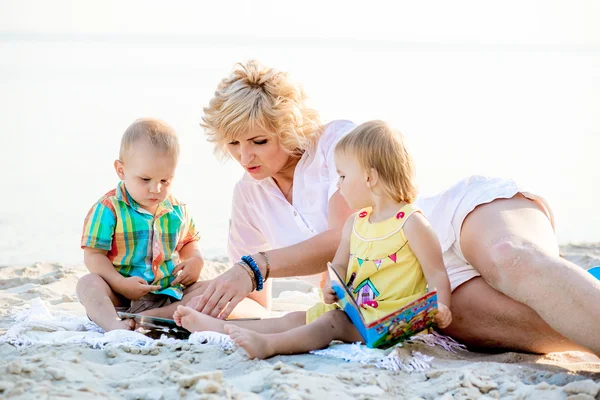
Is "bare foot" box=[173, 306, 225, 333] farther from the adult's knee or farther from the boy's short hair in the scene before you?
the adult's knee

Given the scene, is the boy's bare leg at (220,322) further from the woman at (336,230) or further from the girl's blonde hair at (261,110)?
the girl's blonde hair at (261,110)

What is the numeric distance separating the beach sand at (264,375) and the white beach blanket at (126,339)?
32mm

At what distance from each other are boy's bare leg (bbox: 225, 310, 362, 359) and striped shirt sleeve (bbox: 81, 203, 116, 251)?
92 centimetres

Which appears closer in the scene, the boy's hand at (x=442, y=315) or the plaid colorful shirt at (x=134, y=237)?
the boy's hand at (x=442, y=315)

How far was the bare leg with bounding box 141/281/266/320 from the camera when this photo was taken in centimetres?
354

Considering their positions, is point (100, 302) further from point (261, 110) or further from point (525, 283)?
point (525, 283)

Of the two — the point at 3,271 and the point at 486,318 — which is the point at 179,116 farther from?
the point at 486,318

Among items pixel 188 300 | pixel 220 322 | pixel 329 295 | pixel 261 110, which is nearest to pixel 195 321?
pixel 220 322

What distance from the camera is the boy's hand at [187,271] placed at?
3646 millimetres

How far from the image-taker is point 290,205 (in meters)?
3.82

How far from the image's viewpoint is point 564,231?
288 inches

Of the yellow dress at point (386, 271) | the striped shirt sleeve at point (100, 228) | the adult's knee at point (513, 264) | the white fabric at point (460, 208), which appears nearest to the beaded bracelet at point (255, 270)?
the yellow dress at point (386, 271)

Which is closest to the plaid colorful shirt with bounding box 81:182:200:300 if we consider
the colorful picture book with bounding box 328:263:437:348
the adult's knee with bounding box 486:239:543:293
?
the colorful picture book with bounding box 328:263:437:348

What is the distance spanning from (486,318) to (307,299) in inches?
79.7
